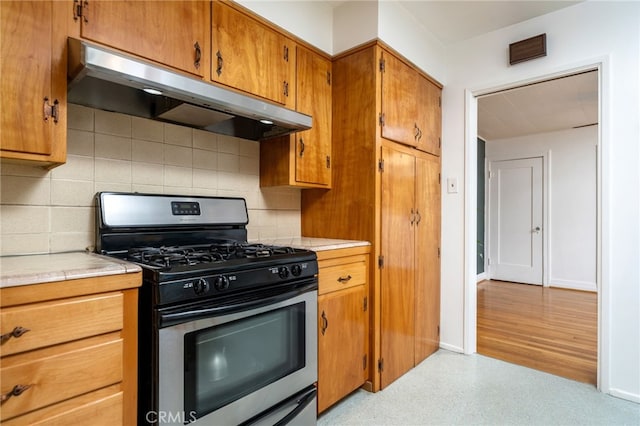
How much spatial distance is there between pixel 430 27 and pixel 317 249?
2.02 metres

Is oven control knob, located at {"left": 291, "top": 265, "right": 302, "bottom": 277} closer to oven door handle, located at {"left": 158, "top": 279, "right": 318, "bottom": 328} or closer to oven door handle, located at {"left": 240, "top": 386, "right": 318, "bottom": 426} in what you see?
oven door handle, located at {"left": 158, "top": 279, "right": 318, "bottom": 328}

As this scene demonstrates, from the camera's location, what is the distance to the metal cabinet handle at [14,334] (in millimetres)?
864

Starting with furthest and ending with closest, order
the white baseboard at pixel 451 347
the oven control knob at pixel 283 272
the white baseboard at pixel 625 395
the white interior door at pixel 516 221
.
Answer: the white interior door at pixel 516 221 → the white baseboard at pixel 451 347 → the white baseboard at pixel 625 395 → the oven control knob at pixel 283 272

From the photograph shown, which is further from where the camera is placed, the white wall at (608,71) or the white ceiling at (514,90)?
the white ceiling at (514,90)

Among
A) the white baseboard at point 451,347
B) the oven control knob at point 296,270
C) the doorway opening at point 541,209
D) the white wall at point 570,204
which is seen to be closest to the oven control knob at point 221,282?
the oven control knob at point 296,270

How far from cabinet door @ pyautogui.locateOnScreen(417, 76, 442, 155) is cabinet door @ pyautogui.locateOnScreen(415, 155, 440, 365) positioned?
111 millimetres

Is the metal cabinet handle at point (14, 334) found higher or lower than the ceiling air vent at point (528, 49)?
lower

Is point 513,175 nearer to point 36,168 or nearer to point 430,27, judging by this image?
point 430,27

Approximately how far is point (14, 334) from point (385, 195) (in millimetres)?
1853

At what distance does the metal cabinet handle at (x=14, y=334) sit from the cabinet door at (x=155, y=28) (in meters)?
1.07

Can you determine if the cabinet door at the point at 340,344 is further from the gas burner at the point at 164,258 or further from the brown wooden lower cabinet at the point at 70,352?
the brown wooden lower cabinet at the point at 70,352

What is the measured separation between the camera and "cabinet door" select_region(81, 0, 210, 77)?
51.7 inches

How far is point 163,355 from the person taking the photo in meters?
1.11

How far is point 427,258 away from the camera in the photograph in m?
2.66
